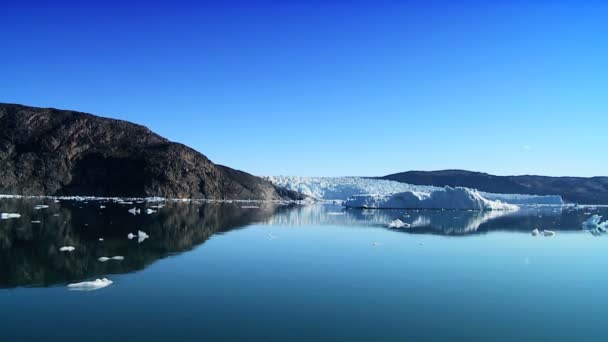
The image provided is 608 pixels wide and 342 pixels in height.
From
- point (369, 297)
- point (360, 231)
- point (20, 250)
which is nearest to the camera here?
point (369, 297)

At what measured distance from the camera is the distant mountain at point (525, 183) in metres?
125

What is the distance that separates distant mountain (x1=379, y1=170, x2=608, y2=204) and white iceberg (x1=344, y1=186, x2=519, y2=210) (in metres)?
75.8

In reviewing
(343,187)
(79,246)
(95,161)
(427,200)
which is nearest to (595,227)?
(427,200)

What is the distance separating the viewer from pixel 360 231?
2552cm

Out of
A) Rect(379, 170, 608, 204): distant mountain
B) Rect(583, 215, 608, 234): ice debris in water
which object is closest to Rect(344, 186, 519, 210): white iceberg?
Rect(583, 215, 608, 234): ice debris in water

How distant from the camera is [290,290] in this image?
10.4 m

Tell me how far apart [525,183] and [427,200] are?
89198 millimetres

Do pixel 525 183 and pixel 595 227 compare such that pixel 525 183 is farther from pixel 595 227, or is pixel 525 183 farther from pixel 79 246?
pixel 79 246

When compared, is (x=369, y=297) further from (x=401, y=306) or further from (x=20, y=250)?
(x=20, y=250)

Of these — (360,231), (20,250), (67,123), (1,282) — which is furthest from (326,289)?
(67,123)

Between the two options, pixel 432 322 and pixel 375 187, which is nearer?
pixel 432 322

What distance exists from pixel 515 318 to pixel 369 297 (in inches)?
105

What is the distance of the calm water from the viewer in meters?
7.54

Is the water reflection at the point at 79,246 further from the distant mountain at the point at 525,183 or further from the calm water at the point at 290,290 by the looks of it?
the distant mountain at the point at 525,183
